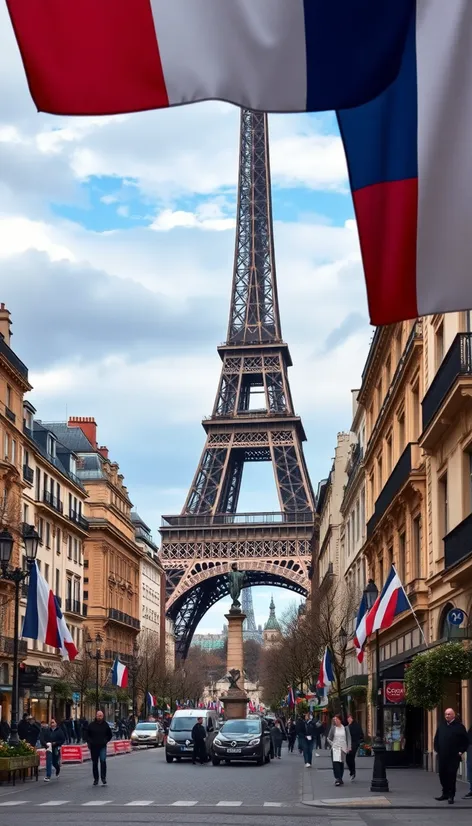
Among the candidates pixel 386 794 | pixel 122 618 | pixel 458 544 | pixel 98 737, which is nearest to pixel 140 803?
pixel 386 794

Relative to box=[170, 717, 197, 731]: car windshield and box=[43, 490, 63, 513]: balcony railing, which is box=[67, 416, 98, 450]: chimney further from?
box=[170, 717, 197, 731]: car windshield

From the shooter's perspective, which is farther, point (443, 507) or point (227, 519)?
point (227, 519)

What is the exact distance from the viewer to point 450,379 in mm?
29984

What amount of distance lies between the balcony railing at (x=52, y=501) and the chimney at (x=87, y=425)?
21.2 metres

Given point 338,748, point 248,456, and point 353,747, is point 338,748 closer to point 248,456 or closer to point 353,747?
point 353,747

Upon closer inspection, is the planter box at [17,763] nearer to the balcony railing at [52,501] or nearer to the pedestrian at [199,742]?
the pedestrian at [199,742]

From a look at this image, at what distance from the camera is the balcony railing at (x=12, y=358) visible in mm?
64769

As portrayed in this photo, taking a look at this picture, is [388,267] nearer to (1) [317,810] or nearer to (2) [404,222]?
(2) [404,222]

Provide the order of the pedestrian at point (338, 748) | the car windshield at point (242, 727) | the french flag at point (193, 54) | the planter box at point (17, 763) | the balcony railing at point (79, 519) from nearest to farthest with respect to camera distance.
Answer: the french flag at point (193, 54), the pedestrian at point (338, 748), the planter box at point (17, 763), the car windshield at point (242, 727), the balcony railing at point (79, 519)

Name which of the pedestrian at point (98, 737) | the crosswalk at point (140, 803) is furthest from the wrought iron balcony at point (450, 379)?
the pedestrian at point (98, 737)

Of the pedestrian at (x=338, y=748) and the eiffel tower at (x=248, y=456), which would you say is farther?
the eiffel tower at (x=248, y=456)

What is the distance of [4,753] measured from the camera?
107ft

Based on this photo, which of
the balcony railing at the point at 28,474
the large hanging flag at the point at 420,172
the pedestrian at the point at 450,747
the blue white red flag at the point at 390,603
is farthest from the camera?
the balcony railing at the point at 28,474

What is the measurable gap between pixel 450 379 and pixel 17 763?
14356 millimetres
